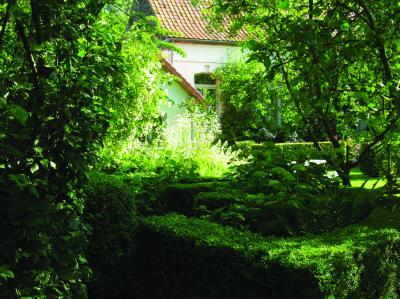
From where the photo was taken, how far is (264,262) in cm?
365

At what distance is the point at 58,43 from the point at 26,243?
1136mm

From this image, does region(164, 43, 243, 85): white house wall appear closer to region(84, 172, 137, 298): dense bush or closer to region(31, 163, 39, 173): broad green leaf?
region(84, 172, 137, 298): dense bush

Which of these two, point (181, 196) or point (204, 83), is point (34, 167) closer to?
point (181, 196)

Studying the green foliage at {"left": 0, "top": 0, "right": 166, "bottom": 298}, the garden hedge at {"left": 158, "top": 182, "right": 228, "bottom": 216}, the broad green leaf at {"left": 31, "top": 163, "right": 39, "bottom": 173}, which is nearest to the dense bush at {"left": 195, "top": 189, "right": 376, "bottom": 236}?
the garden hedge at {"left": 158, "top": 182, "right": 228, "bottom": 216}

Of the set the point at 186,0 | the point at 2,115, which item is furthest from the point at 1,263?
the point at 186,0

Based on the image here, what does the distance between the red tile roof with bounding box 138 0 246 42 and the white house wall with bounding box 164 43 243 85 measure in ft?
1.31

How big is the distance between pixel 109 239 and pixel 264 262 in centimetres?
225

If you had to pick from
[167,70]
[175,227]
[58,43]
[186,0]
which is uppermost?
[186,0]

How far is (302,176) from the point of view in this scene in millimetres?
5238

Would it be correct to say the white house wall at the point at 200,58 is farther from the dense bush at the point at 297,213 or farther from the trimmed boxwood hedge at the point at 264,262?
the trimmed boxwood hedge at the point at 264,262

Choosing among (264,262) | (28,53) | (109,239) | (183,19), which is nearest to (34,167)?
(28,53)

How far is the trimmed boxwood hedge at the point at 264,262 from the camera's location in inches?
138

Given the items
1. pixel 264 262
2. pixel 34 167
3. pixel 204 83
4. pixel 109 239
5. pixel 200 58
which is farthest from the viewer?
pixel 204 83

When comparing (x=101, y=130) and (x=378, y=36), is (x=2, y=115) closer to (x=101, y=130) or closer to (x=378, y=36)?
(x=101, y=130)
